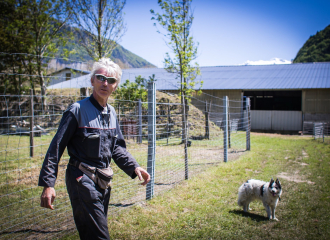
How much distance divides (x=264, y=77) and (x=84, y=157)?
24.3 meters

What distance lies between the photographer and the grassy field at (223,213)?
11.7ft

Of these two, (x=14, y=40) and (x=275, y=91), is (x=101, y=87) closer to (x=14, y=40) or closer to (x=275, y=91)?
(x=14, y=40)

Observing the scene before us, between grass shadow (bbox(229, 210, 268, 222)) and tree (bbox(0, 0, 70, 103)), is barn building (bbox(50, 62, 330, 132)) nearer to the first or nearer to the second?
tree (bbox(0, 0, 70, 103))

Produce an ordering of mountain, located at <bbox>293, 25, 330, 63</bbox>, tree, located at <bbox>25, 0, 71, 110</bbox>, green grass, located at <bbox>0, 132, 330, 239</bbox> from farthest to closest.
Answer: mountain, located at <bbox>293, 25, 330, 63</bbox>, tree, located at <bbox>25, 0, 71, 110</bbox>, green grass, located at <bbox>0, 132, 330, 239</bbox>

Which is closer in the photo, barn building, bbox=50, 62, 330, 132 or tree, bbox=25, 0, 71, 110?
tree, bbox=25, 0, 71, 110

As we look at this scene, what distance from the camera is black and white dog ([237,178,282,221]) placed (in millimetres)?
4188

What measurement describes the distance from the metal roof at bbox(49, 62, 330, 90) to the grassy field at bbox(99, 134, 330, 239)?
46.2ft

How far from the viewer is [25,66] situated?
1752 centimetres

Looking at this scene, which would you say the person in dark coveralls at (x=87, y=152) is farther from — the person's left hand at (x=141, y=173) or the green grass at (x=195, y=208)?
the green grass at (x=195, y=208)

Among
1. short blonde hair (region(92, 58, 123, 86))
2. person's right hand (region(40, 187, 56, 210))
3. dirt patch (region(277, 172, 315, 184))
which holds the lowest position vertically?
dirt patch (region(277, 172, 315, 184))

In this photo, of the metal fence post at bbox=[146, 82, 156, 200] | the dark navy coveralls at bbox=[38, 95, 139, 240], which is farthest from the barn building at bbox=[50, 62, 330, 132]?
the dark navy coveralls at bbox=[38, 95, 139, 240]

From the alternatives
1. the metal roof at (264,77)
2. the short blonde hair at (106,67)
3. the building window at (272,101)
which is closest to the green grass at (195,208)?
the short blonde hair at (106,67)

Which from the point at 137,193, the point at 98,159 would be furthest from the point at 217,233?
the point at 98,159

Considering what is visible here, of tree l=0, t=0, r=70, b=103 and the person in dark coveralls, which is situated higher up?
tree l=0, t=0, r=70, b=103
